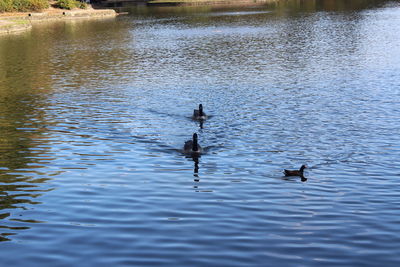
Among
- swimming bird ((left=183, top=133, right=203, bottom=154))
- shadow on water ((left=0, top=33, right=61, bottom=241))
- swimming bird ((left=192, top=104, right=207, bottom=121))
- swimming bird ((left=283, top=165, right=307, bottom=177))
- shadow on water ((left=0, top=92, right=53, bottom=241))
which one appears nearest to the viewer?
shadow on water ((left=0, top=92, right=53, bottom=241))

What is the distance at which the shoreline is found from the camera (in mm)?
102588

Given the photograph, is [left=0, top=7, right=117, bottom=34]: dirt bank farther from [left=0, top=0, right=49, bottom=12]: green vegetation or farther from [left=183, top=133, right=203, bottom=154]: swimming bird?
[left=183, top=133, right=203, bottom=154]: swimming bird

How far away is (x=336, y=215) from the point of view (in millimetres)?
18250

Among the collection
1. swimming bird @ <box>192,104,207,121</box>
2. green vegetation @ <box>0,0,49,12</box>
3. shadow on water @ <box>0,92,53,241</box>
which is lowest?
shadow on water @ <box>0,92,53,241</box>

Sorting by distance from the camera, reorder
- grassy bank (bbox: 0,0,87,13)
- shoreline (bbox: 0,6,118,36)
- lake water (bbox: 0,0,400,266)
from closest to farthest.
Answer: lake water (bbox: 0,0,400,266) → shoreline (bbox: 0,6,118,36) → grassy bank (bbox: 0,0,87,13)

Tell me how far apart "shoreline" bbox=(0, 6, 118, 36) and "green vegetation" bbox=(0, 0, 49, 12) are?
6.24 feet

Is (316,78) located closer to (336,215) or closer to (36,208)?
(336,215)

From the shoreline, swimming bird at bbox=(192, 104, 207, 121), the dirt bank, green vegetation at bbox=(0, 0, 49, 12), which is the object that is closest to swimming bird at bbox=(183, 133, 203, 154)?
swimming bird at bbox=(192, 104, 207, 121)

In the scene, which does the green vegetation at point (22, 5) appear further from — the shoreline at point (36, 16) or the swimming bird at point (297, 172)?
the swimming bird at point (297, 172)

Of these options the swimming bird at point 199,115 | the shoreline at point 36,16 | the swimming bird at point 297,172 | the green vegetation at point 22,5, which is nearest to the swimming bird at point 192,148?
the swimming bird at point 297,172

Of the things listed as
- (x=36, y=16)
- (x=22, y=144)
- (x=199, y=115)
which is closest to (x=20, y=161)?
(x=22, y=144)

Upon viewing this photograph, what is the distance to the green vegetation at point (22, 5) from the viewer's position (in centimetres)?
12616

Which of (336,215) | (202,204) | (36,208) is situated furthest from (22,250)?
(336,215)

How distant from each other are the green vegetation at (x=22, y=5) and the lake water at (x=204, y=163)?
245ft
